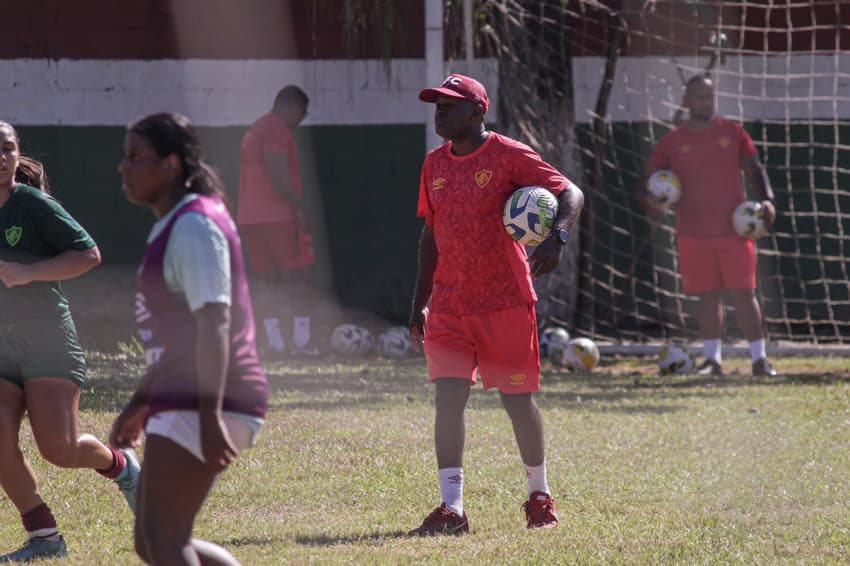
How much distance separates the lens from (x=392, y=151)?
13.4 metres

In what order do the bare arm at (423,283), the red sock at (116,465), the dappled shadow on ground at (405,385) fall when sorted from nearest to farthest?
1. the red sock at (116,465)
2. the bare arm at (423,283)
3. the dappled shadow on ground at (405,385)

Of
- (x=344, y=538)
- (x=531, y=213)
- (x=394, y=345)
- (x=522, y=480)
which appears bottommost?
(x=394, y=345)

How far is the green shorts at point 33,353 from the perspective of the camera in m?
5.06

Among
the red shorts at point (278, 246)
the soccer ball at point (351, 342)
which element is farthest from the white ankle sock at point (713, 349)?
the red shorts at point (278, 246)

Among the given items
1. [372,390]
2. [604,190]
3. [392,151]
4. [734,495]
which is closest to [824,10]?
[604,190]

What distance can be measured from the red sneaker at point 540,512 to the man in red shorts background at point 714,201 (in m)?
5.18

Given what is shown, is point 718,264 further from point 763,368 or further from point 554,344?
point 554,344

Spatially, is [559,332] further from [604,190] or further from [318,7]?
[318,7]

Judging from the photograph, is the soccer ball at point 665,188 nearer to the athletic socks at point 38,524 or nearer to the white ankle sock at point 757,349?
the white ankle sock at point 757,349

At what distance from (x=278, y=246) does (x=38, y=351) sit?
6341 mm

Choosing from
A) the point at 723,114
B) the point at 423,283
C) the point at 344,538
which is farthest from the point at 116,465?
the point at 723,114

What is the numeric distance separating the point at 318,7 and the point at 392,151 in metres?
1.56

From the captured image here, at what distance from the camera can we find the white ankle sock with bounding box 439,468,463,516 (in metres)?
5.66

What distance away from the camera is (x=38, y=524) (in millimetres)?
5168
